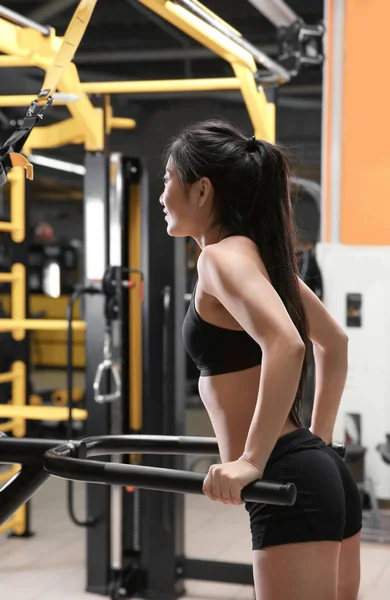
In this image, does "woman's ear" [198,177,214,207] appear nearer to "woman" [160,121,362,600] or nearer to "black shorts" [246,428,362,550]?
"woman" [160,121,362,600]

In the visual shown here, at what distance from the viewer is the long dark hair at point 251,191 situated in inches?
77.9

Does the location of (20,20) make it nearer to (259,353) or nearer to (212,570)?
(259,353)

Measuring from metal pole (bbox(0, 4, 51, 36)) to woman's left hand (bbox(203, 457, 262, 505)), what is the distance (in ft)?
6.84

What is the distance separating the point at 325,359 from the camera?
2211 mm

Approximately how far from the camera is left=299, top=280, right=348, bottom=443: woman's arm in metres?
2.17

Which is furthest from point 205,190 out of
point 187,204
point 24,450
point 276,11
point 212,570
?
point 276,11

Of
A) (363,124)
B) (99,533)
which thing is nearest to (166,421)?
(99,533)

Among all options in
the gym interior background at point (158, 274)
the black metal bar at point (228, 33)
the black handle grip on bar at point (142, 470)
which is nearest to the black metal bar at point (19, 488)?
the black handle grip on bar at point (142, 470)

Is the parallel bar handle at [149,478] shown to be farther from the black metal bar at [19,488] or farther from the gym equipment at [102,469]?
the black metal bar at [19,488]

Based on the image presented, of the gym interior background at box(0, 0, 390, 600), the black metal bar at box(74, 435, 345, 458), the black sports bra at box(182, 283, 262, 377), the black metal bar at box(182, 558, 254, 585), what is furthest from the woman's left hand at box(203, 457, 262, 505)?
the black metal bar at box(182, 558, 254, 585)

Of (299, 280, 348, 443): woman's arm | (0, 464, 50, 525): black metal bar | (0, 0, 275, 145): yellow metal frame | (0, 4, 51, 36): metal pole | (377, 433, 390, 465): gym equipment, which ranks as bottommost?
(377, 433, 390, 465): gym equipment

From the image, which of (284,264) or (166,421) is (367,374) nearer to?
(166,421)

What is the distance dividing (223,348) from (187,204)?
0.35 metres

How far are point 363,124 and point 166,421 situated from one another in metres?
2.94
